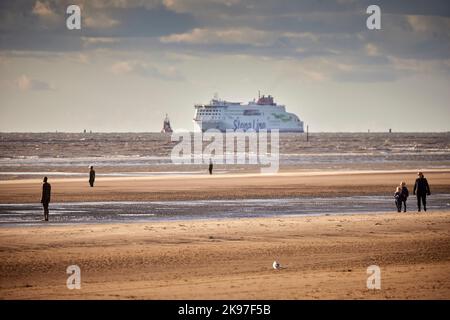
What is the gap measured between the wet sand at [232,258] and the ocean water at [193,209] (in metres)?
Result: 2.13

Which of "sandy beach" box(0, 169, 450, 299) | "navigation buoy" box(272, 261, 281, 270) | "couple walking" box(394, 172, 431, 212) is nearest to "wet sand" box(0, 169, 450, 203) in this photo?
"couple walking" box(394, 172, 431, 212)

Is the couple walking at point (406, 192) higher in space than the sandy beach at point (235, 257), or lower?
higher

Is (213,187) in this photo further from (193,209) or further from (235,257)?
(235,257)

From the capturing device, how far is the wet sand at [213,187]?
32.6m

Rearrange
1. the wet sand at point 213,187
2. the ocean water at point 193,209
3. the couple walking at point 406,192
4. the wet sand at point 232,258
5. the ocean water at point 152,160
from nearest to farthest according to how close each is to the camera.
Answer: the wet sand at point 232,258, the ocean water at point 193,209, the couple walking at point 406,192, the wet sand at point 213,187, the ocean water at point 152,160

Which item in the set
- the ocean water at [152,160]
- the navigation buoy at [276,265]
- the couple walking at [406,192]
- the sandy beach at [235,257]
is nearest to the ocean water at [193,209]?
the couple walking at [406,192]

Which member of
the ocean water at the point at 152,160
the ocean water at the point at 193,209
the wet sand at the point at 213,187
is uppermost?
the ocean water at the point at 152,160

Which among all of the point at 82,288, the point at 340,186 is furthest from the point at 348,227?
the point at 340,186

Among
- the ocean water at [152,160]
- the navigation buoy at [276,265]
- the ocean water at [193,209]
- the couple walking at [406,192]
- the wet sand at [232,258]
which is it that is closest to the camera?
the wet sand at [232,258]

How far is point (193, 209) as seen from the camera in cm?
2723

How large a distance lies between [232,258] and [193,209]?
10.9m

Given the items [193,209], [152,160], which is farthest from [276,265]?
[152,160]

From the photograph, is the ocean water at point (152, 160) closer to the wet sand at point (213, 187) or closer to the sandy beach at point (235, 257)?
the wet sand at point (213, 187)
